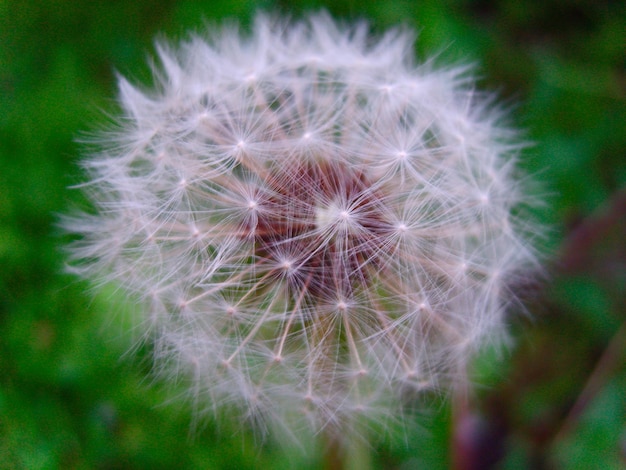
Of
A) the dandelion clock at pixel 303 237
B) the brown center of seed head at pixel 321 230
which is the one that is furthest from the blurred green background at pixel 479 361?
the brown center of seed head at pixel 321 230

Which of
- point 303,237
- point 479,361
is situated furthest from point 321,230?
point 479,361

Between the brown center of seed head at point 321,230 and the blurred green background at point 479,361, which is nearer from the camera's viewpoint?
the brown center of seed head at point 321,230

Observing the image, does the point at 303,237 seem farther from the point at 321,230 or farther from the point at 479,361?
the point at 479,361

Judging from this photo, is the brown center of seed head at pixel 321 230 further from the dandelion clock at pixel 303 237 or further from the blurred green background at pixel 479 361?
the blurred green background at pixel 479 361

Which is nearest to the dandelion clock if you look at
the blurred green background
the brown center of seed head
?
the brown center of seed head

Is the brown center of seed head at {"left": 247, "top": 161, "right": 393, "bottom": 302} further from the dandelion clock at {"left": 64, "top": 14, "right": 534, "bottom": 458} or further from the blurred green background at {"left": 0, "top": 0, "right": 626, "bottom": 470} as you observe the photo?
the blurred green background at {"left": 0, "top": 0, "right": 626, "bottom": 470}
